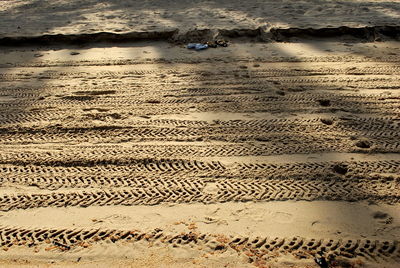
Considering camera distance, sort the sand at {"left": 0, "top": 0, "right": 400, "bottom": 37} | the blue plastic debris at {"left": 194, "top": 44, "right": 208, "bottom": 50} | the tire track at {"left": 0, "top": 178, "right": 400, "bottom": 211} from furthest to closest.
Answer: the sand at {"left": 0, "top": 0, "right": 400, "bottom": 37}
the blue plastic debris at {"left": 194, "top": 44, "right": 208, "bottom": 50}
the tire track at {"left": 0, "top": 178, "right": 400, "bottom": 211}

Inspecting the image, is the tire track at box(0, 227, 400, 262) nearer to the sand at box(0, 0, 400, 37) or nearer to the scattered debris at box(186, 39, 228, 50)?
the scattered debris at box(186, 39, 228, 50)

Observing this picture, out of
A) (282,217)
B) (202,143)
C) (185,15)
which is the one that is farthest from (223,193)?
(185,15)

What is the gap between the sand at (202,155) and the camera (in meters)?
2.60

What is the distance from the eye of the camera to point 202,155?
3557 millimetres

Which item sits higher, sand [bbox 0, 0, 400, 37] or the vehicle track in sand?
sand [bbox 0, 0, 400, 37]

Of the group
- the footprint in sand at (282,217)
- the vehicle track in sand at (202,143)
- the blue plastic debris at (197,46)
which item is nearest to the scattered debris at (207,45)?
the blue plastic debris at (197,46)

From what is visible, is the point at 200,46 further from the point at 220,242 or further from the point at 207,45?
the point at 220,242

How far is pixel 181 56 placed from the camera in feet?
20.2

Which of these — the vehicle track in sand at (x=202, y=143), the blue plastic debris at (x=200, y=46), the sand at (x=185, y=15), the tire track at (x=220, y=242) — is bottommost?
the tire track at (x=220, y=242)

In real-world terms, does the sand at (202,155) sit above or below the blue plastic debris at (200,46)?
below

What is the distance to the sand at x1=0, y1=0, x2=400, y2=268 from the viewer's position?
260 cm

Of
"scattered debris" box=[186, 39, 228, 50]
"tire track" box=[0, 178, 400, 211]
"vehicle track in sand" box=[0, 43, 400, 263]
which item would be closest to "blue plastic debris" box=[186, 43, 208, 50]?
"scattered debris" box=[186, 39, 228, 50]

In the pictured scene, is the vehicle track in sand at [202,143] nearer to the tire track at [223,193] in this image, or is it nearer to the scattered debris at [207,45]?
the tire track at [223,193]

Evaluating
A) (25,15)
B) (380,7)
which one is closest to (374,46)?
(380,7)
